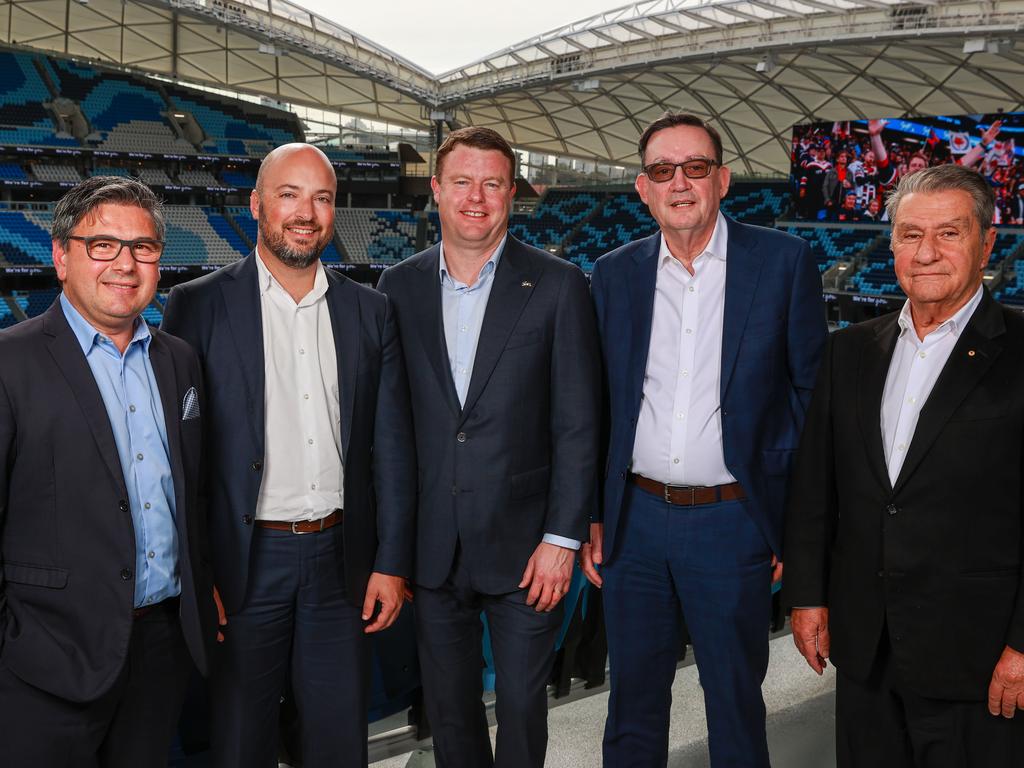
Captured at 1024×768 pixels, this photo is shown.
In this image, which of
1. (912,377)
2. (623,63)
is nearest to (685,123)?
(912,377)

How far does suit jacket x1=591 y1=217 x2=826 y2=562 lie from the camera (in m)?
2.59

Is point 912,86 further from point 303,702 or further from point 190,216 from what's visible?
point 303,702

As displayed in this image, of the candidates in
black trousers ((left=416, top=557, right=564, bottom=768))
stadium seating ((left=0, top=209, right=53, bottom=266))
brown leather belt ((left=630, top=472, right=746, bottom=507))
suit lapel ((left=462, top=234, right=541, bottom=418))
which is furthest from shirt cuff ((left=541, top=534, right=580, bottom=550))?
stadium seating ((left=0, top=209, right=53, bottom=266))

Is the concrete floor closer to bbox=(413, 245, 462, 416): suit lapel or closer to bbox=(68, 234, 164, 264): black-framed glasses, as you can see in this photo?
bbox=(413, 245, 462, 416): suit lapel

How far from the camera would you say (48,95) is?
99.1 ft

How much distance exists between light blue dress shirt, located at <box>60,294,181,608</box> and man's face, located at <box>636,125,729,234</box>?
1572 mm

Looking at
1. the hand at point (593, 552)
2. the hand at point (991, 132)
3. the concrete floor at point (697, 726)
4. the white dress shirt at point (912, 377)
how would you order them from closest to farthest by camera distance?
the white dress shirt at point (912, 377), the hand at point (593, 552), the concrete floor at point (697, 726), the hand at point (991, 132)

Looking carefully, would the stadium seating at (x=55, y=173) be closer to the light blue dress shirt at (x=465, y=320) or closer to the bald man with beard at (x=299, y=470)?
the bald man with beard at (x=299, y=470)

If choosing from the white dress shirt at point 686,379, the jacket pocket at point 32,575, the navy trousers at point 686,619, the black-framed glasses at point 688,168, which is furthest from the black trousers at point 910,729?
the jacket pocket at point 32,575

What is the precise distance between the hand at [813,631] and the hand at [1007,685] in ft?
1.51

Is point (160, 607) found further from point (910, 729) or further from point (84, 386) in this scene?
point (910, 729)

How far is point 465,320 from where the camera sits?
8.39 ft

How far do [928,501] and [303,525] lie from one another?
1.72m

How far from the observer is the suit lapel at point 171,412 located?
2.12 metres
